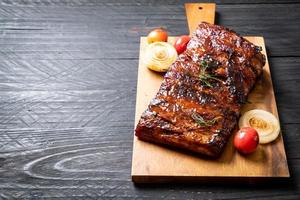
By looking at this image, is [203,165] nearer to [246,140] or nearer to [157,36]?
[246,140]

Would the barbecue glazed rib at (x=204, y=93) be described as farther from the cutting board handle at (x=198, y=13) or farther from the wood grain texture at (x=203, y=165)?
the cutting board handle at (x=198, y=13)

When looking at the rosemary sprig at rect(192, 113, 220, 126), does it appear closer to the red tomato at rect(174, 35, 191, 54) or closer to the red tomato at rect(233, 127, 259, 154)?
the red tomato at rect(233, 127, 259, 154)

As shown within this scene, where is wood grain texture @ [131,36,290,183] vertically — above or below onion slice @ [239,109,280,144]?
below

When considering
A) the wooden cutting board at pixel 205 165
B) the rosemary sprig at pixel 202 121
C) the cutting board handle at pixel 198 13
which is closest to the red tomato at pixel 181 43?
the cutting board handle at pixel 198 13

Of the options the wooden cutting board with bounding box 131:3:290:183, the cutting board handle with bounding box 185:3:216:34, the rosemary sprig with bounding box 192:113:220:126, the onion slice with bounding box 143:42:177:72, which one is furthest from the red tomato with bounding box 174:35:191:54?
the wooden cutting board with bounding box 131:3:290:183

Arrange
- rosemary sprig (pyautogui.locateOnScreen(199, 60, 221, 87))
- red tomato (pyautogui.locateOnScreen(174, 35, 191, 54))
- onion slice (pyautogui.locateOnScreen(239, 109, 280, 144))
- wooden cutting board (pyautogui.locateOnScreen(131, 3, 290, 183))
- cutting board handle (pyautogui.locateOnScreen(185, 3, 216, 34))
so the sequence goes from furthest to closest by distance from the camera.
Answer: cutting board handle (pyautogui.locateOnScreen(185, 3, 216, 34)), red tomato (pyautogui.locateOnScreen(174, 35, 191, 54)), rosemary sprig (pyautogui.locateOnScreen(199, 60, 221, 87)), onion slice (pyautogui.locateOnScreen(239, 109, 280, 144)), wooden cutting board (pyautogui.locateOnScreen(131, 3, 290, 183))

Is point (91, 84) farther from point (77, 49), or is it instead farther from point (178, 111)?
point (178, 111)
